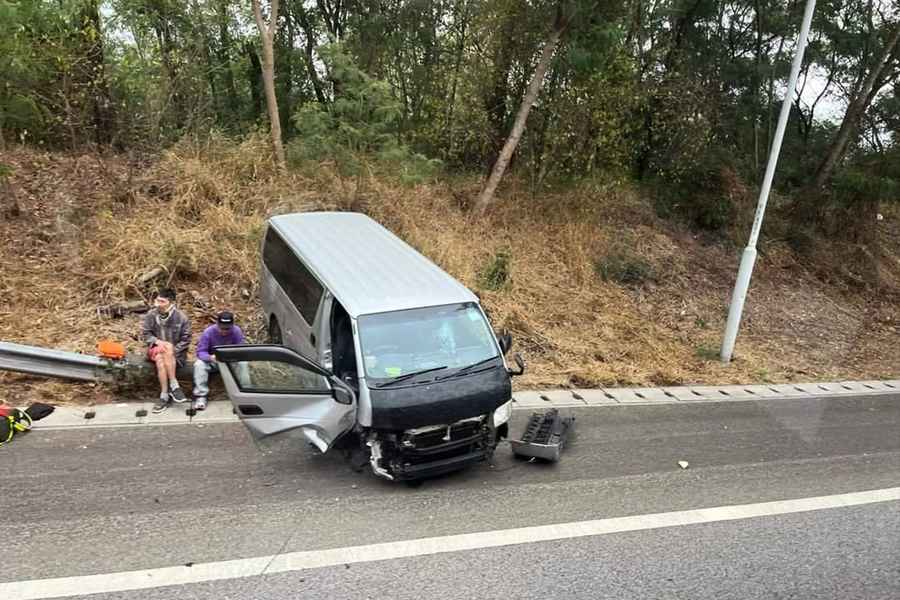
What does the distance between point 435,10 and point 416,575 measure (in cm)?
1503

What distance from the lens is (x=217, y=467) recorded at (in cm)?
572

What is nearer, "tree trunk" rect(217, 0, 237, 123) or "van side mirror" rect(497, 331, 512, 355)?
"van side mirror" rect(497, 331, 512, 355)

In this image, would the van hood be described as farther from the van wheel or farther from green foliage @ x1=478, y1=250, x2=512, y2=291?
green foliage @ x1=478, y1=250, x2=512, y2=291

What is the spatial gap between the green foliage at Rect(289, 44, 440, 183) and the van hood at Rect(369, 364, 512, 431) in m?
8.03

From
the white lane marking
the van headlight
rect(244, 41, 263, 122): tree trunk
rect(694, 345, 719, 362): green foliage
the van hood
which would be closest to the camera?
the white lane marking

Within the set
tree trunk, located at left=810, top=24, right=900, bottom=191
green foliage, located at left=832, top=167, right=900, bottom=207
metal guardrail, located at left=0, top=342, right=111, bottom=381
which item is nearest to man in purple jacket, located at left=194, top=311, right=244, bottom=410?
metal guardrail, located at left=0, top=342, right=111, bottom=381

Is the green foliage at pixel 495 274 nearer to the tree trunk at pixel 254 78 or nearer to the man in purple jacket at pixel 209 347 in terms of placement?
the man in purple jacket at pixel 209 347

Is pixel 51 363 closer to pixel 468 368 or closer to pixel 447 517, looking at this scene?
pixel 468 368

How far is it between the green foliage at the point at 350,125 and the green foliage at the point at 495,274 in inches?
121

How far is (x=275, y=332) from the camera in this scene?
8.16 m

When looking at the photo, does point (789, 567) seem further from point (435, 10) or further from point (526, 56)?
point (435, 10)

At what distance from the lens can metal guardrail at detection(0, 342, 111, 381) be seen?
6.70 metres

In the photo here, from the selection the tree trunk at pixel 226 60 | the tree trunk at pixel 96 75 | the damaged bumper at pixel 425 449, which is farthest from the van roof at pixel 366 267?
the tree trunk at pixel 226 60

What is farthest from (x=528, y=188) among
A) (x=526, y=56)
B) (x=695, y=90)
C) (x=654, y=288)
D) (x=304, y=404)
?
(x=304, y=404)
